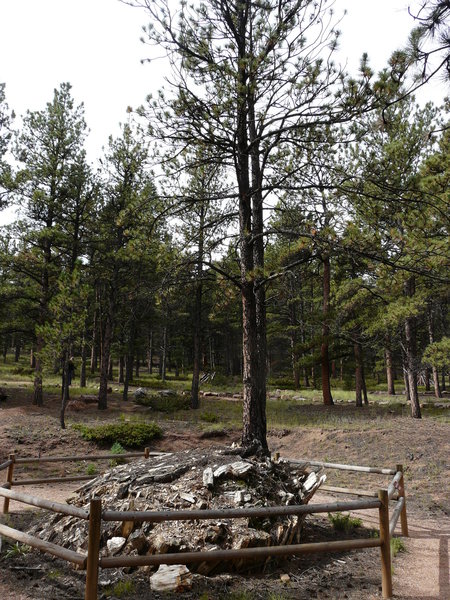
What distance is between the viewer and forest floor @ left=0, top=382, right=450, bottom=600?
4.63 meters

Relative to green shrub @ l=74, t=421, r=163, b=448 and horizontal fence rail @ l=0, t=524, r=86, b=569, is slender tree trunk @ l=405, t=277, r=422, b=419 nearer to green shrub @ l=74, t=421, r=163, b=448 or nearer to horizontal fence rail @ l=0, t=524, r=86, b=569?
green shrub @ l=74, t=421, r=163, b=448

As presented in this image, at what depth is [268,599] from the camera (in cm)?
438

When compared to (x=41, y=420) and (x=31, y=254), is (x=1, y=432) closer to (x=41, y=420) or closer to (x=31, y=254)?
(x=41, y=420)

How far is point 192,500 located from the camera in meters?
5.78

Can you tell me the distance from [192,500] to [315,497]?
460cm

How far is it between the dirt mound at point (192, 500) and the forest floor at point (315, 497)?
34 cm

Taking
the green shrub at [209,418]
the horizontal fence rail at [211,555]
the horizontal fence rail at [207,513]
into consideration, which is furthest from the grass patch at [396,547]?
the green shrub at [209,418]

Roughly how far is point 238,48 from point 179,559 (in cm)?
906

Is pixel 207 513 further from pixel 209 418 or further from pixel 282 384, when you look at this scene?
pixel 282 384

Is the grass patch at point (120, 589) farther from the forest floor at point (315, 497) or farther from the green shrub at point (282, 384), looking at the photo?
the green shrub at point (282, 384)

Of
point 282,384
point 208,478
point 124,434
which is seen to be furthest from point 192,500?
point 282,384

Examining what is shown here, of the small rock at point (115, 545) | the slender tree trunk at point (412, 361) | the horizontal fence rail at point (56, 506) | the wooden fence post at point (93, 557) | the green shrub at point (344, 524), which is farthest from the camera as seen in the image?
the slender tree trunk at point (412, 361)

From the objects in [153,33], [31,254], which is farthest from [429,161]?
[31,254]

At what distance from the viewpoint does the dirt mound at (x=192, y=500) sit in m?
5.13
